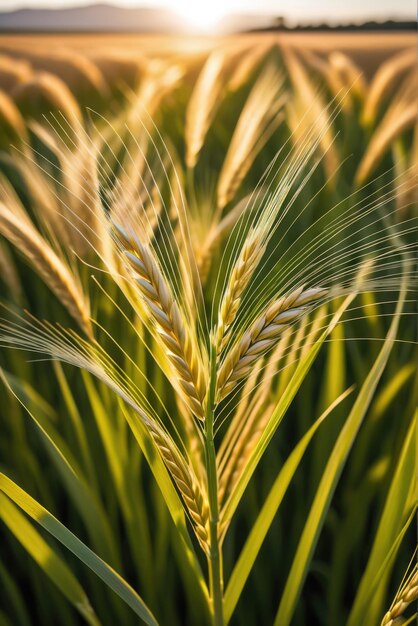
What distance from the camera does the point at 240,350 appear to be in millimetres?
329

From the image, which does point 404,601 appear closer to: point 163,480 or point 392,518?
point 392,518

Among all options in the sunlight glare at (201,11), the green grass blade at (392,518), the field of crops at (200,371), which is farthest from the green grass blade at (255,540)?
the sunlight glare at (201,11)

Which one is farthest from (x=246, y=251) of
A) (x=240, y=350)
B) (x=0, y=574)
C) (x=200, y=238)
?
(x=0, y=574)

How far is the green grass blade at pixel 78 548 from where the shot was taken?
37 centimetres

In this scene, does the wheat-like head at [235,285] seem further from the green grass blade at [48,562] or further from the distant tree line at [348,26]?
the distant tree line at [348,26]

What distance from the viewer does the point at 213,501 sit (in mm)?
362

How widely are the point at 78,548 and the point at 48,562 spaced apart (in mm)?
59

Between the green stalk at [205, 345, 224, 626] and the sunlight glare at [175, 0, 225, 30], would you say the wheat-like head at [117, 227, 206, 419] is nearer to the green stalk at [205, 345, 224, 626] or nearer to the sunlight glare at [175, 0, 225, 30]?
the green stalk at [205, 345, 224, 626]

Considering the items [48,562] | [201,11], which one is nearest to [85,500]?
[48,562]

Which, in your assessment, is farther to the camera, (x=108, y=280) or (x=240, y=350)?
(x=108, y=280)

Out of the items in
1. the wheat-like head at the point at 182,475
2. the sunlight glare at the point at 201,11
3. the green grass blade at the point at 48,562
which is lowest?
the green grass blade at the point at 48,562

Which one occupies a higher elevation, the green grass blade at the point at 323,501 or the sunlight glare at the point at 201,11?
the sunlight glare at the point at 201,11

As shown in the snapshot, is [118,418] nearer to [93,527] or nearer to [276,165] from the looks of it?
[93,527]

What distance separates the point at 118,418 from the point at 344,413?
0.66 ft
